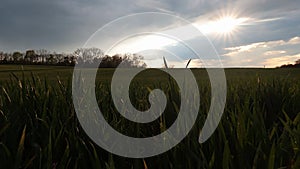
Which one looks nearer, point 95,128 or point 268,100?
point 95,128

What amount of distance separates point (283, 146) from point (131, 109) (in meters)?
1.06

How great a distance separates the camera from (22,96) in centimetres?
195

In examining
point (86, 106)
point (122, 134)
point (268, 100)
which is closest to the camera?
point (122, 134)

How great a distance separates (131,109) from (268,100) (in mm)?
1233

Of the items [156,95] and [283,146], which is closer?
[283,146]

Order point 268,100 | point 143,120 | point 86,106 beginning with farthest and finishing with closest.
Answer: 1. point 268,100
2. point 86,106
3. point 143,120

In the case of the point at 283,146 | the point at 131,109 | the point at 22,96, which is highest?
the point at 22,96

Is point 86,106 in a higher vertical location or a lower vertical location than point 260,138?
higher

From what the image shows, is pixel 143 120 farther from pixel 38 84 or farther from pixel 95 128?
pixel 38 84

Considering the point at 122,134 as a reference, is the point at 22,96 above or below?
above

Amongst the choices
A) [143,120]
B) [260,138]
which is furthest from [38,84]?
[260,138]

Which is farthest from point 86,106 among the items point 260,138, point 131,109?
point 260,138

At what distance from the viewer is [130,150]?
4.13ft

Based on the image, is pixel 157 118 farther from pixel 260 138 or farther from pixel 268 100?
pixel 268 100
